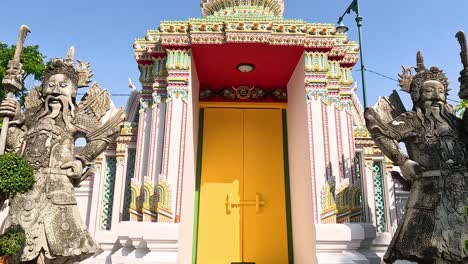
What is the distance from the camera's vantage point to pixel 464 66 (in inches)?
174

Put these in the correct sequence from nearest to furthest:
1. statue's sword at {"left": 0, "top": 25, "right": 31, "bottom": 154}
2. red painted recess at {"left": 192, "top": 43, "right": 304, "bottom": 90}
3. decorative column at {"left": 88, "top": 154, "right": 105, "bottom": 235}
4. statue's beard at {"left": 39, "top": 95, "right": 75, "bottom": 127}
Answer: statue's sword at {"left": 0, "top": 25, "right": 31, "bottom": 154}
statue's beard at {"left": 39, "top": 95, "right": 75, "bottom": 127}
red painted recess at {"left": 192, "top": 43, "right": 304, "bottom": 90}
decorative column at {"left": 88, "top": 154, "right": 105, "bottom": 235}

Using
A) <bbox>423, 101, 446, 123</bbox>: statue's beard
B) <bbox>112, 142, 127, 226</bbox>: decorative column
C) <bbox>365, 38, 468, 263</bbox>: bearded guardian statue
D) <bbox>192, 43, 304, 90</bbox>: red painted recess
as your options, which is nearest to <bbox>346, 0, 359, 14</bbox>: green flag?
<bbox>192, 43, 304, 90</bbox>: red painted recess

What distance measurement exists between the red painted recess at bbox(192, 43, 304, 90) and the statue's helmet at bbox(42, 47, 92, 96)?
1.65m

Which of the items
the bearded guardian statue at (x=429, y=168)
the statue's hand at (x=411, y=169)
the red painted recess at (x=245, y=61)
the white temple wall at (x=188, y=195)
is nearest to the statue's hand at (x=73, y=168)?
the white temple wall at (x=188, y=195)

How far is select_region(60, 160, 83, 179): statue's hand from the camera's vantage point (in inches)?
171

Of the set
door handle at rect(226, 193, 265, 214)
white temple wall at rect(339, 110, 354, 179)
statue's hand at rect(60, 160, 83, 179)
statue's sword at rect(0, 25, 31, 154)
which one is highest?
statue's sword at rect(0, 25, 31, 154)

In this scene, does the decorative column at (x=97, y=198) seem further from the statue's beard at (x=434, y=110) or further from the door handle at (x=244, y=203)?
the statue's beard at (x=434, y=110)

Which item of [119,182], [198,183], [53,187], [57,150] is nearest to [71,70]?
[57,150]

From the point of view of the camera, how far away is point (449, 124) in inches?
175

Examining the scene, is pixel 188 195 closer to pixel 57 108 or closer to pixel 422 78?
pixel 57 108

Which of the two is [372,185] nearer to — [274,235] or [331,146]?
[331,146]

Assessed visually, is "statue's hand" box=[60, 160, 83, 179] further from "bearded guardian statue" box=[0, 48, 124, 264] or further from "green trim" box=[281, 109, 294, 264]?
"green trim" box=[281, 109, 294, 264]

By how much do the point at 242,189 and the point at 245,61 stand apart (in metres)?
2.31

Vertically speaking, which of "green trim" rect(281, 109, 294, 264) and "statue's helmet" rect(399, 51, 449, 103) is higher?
"statue's helmet" rect(399, 51, 449, 103)
